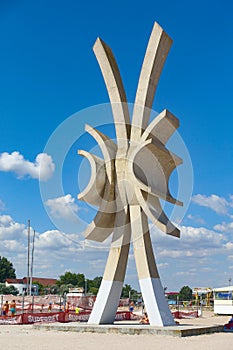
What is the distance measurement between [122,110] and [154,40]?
2.95 metres

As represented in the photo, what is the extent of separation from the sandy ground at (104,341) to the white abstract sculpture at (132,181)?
1965 millimetres

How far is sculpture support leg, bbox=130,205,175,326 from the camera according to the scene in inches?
642

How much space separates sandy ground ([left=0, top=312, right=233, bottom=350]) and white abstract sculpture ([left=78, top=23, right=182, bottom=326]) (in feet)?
6.45

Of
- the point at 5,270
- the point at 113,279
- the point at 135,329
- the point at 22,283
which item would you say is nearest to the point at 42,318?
the point at 113,279

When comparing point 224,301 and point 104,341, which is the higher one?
point 104,341

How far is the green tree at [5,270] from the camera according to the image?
322 feet

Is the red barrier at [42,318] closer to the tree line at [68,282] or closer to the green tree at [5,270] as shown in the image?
the tree line at [68,282]

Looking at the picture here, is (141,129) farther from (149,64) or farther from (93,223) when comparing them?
(93,223)

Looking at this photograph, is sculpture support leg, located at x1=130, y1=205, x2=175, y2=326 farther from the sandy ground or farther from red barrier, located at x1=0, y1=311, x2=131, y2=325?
red barrier, located at x1=0, y1=311, x2=131, y2=325

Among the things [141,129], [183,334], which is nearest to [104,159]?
[141,129]

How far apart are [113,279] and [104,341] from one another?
3778mm

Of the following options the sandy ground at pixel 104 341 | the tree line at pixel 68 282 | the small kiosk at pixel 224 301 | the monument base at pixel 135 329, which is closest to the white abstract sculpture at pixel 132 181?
the monument base at pixel 135 329

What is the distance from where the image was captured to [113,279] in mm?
17125

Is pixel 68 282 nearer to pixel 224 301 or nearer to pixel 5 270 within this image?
pixel 5 270
